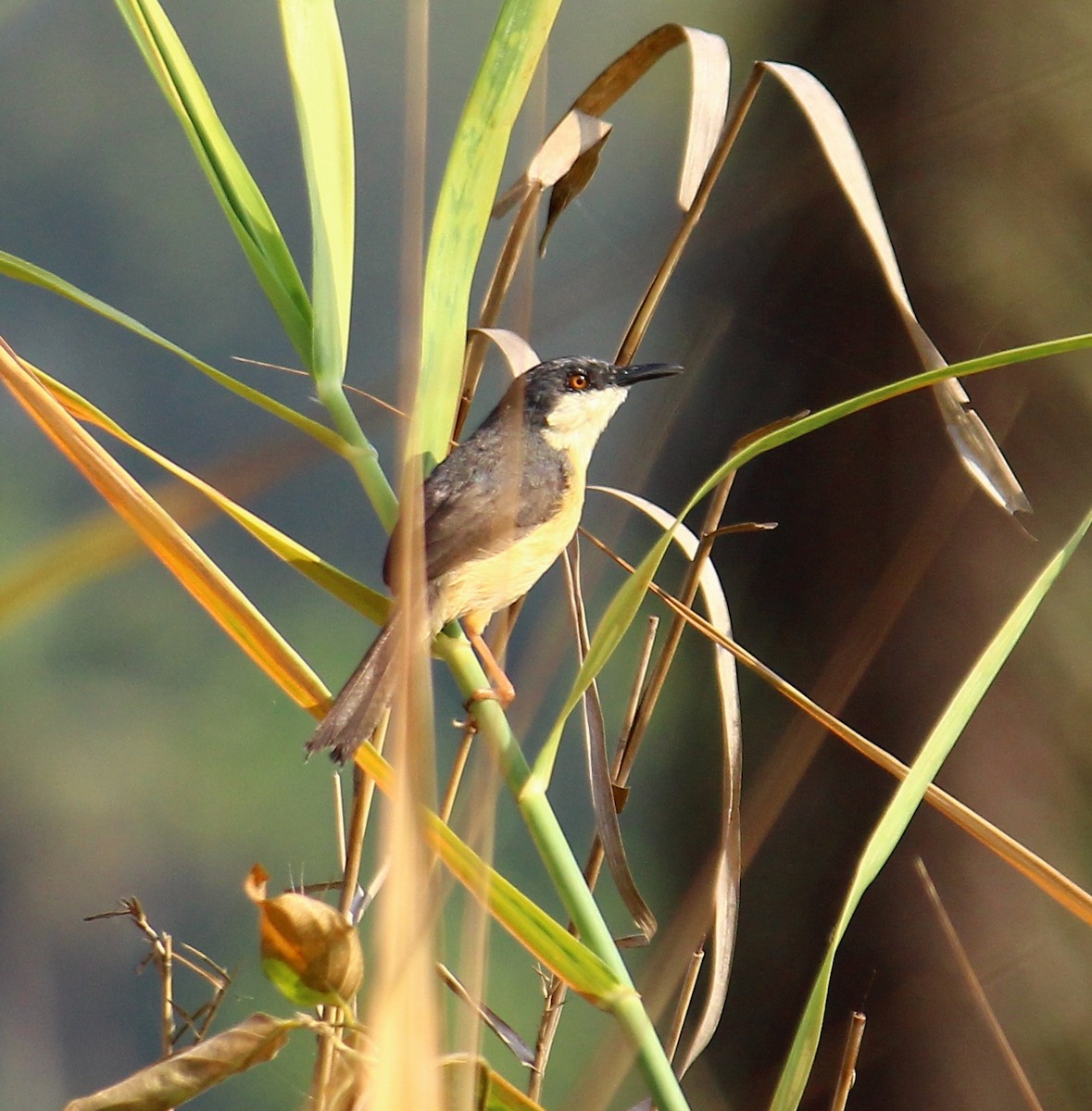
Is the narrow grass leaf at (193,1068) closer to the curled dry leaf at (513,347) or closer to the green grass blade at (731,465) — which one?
the green grass blade at (731,465)

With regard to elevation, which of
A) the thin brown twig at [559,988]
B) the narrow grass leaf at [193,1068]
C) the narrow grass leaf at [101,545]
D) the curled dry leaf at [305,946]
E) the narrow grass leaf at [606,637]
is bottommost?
the thin brown twig at [559,988]

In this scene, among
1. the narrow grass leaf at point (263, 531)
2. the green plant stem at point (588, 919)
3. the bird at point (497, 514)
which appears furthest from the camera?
the bird at point (497, 514)

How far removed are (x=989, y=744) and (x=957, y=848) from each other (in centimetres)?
22

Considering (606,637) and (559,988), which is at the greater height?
(606,637)

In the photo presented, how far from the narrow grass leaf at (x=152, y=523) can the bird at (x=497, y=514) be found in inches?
4.6

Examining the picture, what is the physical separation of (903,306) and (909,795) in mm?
414

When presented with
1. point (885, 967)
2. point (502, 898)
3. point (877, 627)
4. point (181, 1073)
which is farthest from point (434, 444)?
point (885, 967)

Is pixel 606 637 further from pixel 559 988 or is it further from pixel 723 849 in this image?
pixel 559 988

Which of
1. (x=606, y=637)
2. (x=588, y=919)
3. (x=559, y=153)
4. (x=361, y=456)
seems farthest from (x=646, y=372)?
(x=588, y=919)

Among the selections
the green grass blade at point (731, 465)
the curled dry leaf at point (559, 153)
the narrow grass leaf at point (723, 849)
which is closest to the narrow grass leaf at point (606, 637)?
the green grass blade at point (731, 465)

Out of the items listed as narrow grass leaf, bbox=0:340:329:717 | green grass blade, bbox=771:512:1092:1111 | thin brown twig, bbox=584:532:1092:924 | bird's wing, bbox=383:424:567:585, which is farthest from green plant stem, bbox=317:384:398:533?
bird's wing, bbox=383:424:567:585

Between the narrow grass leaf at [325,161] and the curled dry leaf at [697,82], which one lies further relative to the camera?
the curled dry leaf at [697,82]

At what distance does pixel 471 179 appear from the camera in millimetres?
946

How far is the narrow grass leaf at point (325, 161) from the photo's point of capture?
34.8 inches
